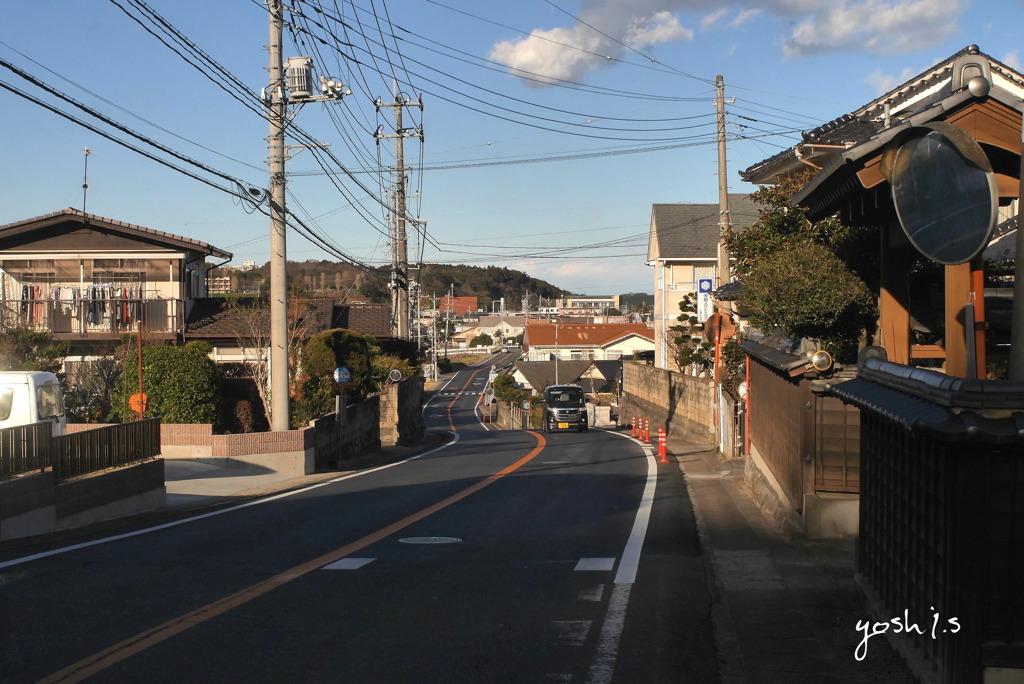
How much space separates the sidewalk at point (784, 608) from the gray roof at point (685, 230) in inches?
1424

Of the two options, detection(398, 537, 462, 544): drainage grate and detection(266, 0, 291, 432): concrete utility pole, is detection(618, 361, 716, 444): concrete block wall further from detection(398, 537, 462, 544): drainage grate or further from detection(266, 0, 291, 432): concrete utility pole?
detection(398, 537, 462, 544): drainage grate

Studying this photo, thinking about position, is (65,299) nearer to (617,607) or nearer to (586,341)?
(617,607)

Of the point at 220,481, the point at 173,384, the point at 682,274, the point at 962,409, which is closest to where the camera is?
the point at 962,409

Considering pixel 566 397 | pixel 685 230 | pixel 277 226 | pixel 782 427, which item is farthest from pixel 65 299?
pixel 685 230

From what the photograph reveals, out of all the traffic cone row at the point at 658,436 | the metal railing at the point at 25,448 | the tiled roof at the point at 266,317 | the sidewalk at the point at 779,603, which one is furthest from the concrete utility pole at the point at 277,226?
the traffic cone row at the point at 658,436

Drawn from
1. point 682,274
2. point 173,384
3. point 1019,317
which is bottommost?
point 173,384

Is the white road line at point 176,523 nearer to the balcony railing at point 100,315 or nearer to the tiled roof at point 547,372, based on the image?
the balcony railing at point 100,315

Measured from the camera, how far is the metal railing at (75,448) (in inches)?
477

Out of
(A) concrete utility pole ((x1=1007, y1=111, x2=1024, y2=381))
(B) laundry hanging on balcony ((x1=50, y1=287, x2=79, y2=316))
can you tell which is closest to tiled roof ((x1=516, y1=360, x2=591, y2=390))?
(B) laundry hanging on balcony ((x1=50, y1=287, x2=79, y2=316))

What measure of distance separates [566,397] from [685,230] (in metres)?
13.5

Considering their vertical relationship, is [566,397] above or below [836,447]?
below

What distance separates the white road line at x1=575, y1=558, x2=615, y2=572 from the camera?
9922 mm

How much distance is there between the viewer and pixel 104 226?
97.7 ft

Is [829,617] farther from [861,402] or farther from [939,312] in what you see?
[939,312]
